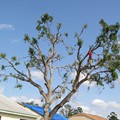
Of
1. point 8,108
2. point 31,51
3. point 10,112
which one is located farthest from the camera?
point 31,51

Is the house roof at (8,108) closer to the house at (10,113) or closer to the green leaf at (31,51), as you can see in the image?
the house at (10,113)

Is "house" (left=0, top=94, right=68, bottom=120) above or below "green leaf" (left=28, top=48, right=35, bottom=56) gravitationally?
below

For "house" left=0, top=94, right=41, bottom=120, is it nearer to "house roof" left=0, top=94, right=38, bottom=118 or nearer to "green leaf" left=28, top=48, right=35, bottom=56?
"house roof" left=0, top=94, right=38, bottom=118

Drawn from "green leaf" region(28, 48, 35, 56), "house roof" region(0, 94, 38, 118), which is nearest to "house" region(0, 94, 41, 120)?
"house roof" region(0, 94, 38, 118)

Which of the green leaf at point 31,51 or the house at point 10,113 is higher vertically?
the green leaf at point 31,51

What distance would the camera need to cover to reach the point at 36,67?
33.2m

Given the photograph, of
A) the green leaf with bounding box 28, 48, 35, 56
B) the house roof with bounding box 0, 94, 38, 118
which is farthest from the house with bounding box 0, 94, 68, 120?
the green leaf with bounding box 28, 48, 35, 56

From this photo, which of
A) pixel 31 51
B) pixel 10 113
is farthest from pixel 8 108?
pixel 31 51

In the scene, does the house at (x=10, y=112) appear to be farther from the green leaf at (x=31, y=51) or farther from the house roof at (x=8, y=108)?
the green leaf at (x=31, y=51)

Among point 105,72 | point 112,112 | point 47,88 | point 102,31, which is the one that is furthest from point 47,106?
point 112,112

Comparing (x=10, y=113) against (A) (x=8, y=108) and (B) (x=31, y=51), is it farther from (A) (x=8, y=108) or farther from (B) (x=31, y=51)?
Result: (B) (x=31, y=51)

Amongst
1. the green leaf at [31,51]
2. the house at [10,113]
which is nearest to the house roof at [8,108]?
the house at [10,113]

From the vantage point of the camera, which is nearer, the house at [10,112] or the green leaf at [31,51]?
the house at [10,112]

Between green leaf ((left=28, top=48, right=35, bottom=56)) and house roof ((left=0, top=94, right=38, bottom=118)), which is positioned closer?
house roof ((left=0, top=94, right=38, bottom=118))
